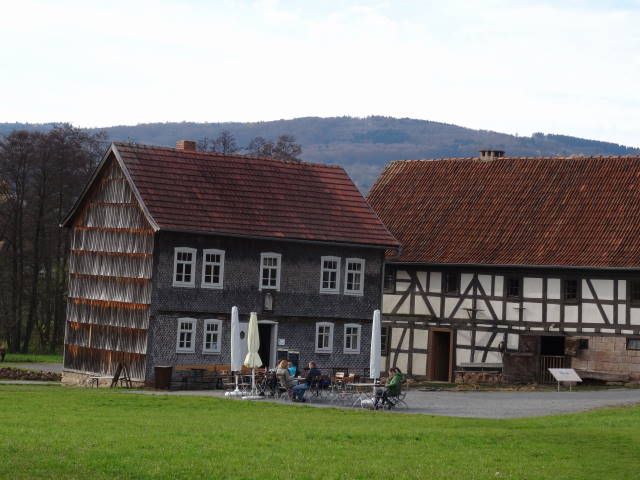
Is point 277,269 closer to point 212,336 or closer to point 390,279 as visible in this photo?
point 212,336

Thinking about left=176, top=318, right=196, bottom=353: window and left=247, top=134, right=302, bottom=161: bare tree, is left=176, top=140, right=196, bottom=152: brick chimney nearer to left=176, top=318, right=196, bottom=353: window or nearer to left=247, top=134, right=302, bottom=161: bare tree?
left=176, top=318, right=196, bottom=353: window

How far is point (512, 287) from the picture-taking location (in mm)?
51844

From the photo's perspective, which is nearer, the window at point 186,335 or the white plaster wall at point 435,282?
the window at point 186,335

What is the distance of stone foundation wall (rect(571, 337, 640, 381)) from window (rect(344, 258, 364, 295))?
8056mm

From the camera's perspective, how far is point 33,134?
241 feet

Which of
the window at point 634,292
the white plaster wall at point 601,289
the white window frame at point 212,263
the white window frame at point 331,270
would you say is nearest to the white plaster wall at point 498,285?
the white plaster wall at point 601,289

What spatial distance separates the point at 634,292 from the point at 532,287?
3.89 metres

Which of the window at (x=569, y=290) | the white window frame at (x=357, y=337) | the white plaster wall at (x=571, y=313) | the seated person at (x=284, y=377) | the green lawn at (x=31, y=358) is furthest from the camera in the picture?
the green lawn at (x=31, y=358)

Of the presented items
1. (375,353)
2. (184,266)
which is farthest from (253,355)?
(184,266)

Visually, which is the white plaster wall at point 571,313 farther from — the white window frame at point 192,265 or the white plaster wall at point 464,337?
the white window frame at point 192,265

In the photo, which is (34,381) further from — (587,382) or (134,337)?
(587,382)

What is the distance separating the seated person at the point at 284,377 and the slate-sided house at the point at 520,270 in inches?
560

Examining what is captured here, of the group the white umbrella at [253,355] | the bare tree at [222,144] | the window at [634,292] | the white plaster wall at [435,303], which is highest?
the bare tree at [222,144]

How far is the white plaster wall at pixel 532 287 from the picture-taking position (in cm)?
5103
